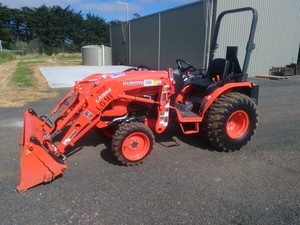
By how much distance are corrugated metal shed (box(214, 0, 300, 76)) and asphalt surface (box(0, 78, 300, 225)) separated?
10.1m

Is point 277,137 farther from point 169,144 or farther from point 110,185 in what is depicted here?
point 110,185

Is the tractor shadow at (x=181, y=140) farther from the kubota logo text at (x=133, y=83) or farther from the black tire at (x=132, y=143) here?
the kubota logo text at (x=133, y=83)

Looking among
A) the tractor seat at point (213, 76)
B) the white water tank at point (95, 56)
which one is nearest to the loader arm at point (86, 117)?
the tractor seat at point (213, 76)

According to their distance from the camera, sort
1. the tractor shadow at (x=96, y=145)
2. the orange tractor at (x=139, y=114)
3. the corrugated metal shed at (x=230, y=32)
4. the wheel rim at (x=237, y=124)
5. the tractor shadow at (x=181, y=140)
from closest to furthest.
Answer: the orange tractor at (x=139, y=114)
the tractor shadow at (x=96, y=145)
the wheel rim at (x=237, y=124)
the tractor shadow at (x=181, y=140)
the corrugated metal shed at (x=230, y=32)

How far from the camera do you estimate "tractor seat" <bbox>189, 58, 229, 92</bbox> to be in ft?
14.3

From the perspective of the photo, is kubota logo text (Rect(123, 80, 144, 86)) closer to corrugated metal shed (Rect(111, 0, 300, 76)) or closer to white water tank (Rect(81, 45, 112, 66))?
corrugated metal shed (Rect(111, 0, 300, 76))

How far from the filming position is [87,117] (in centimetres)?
338

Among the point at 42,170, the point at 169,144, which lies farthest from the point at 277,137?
the point at 42,170

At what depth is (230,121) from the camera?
14.2 feet

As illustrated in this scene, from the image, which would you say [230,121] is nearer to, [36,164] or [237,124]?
[237,124]


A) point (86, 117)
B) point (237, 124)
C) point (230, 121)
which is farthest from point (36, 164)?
point (237, 124)

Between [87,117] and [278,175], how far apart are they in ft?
8.56

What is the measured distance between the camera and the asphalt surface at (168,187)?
8.71ft

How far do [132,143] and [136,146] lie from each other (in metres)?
0.09
